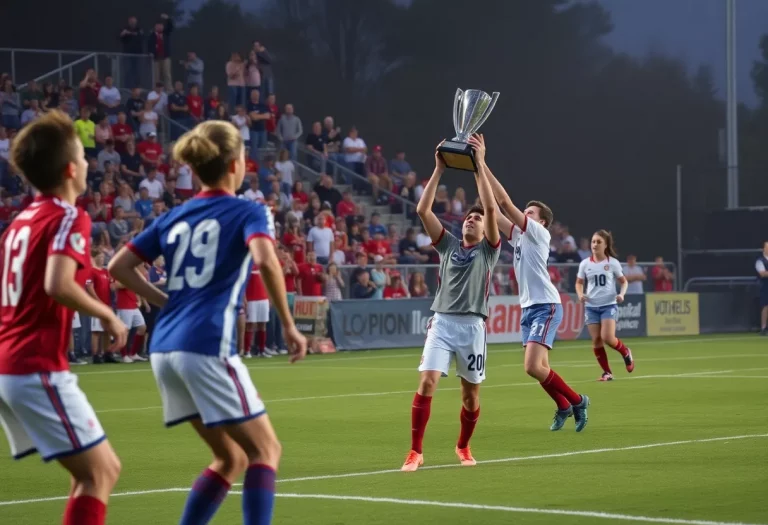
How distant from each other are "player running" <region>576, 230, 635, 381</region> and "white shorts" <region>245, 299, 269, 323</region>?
7.24 m

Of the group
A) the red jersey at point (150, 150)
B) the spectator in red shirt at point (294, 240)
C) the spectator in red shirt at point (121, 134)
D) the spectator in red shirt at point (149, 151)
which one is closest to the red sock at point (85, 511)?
the spectator in red shirt at point (294, 240)

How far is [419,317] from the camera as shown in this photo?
29.1 metres

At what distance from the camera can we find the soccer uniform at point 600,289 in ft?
65.2

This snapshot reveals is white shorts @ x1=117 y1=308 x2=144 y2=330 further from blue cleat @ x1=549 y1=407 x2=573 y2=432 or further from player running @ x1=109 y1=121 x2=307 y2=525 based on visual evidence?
player running @ x1=109 y1=121 x2=307 y2=525

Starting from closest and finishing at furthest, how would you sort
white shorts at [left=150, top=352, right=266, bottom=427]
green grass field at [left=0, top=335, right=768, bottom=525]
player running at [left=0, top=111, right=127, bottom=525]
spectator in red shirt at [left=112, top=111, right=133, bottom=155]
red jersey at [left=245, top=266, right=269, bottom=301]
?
player running at [left=0, top=111, right=127, bottom=525] → white shorts at [left=150, top=352, right=266, bottom=427] → green grass field at [left=0, top=335, right=768, bottom=525] → red jersey at [left=245, top=266, right=269, bottom=301] → spectator in red shirt at [left=112, top=111, right=133, bottom=155]

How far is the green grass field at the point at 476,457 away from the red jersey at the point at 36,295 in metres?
2.80

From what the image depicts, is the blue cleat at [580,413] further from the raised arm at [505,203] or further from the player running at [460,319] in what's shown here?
the player running at [460,319]

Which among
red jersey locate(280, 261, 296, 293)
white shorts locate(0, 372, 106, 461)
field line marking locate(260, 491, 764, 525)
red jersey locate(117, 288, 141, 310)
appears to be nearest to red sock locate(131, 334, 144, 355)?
red jersey locate(117, 288, 141, 310)

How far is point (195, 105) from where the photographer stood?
31641 millimetres

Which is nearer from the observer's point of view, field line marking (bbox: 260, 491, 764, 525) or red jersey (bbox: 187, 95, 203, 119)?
field line marking (bbox: 260, 491, 764, 525)

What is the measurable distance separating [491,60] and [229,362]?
37.9 meters

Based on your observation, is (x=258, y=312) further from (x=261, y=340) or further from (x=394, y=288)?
(x=394, y=288)

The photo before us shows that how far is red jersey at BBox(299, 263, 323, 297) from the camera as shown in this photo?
2691 centimetres

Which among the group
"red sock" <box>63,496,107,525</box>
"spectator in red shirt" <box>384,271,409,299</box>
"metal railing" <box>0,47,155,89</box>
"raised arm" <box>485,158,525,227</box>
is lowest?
"red sock" <box>63,496,107,525</box>
